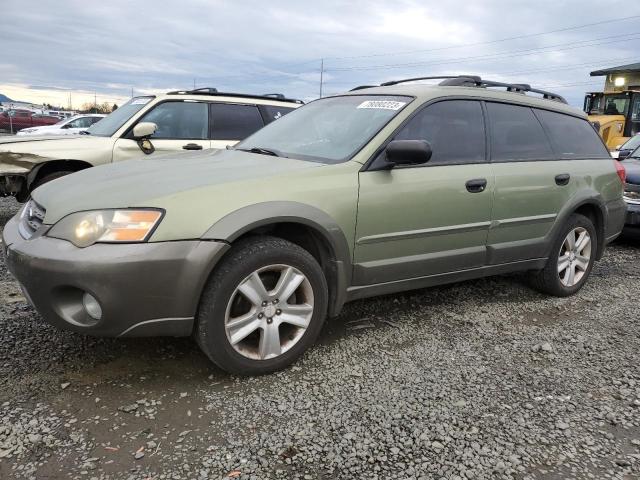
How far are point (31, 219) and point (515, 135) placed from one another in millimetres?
3378

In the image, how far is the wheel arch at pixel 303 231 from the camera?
8.89ft

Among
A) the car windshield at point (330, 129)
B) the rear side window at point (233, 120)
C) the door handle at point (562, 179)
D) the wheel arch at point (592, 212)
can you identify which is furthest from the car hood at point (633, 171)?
the rear side window at point (233, 120)

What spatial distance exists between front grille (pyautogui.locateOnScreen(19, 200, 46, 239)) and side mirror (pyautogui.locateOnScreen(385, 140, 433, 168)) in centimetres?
196

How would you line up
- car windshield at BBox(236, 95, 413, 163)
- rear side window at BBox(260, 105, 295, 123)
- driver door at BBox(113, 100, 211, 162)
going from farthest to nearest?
rear side window at BBox(260, 105, 295, 123)
driver door at BBox(113, 100, 211, 162)
car windshield at BBox(236, 95, 413, 163)

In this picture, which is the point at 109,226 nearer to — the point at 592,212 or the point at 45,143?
the point at 592,212

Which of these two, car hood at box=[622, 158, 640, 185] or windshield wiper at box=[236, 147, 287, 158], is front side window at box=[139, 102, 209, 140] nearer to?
windshield wiper at box=[236, 147, 287, 158]

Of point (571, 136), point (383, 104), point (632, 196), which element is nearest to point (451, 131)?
point (383, 104)

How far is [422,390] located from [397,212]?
3.50 feet

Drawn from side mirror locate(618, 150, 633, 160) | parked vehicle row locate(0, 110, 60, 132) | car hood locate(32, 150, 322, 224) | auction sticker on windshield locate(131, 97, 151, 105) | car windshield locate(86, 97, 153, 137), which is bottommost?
car hood locate(32, 150, 322, 224)

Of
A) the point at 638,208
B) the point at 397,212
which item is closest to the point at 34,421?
the point at 397,212

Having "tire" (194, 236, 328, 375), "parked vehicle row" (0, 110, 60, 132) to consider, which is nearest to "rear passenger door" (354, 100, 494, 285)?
"tire" (194, 236, 328, 375)

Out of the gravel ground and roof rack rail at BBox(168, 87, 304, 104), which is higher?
roof rack rail at BBox(168, 87, 304, 104)

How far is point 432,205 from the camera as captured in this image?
3.44 meters

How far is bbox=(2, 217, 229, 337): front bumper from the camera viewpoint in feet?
8.11
